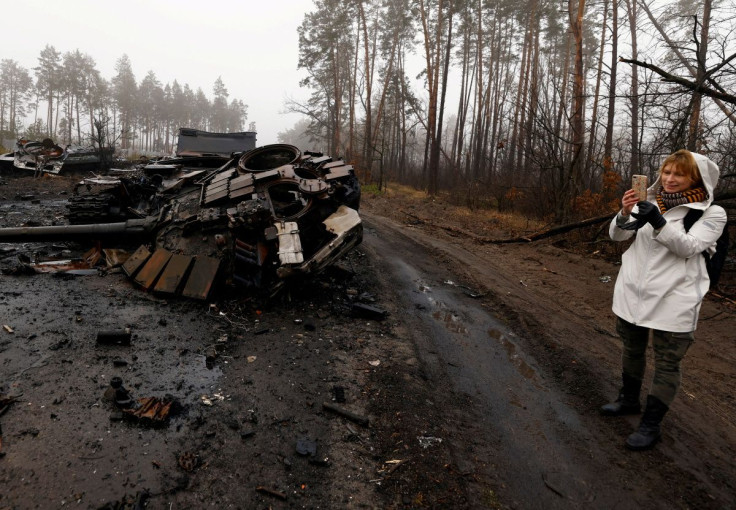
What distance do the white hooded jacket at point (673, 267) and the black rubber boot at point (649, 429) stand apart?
584 millimetres

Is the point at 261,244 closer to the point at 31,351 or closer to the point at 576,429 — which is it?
the point at 31,351

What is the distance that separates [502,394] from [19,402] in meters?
3.90

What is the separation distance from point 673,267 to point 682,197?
449 mm

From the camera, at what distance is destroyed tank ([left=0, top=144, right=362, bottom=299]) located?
5.18 meters

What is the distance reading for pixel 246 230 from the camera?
17.2 ft

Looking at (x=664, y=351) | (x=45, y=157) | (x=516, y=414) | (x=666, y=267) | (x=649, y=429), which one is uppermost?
(x=45, y=157)

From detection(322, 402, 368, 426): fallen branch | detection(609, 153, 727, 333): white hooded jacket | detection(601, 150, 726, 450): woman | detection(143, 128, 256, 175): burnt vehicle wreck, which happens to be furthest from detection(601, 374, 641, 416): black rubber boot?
detection(143, 128, 256, 175): burnt vehicle wreck

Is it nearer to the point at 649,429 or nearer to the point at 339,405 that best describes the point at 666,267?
the point at 649,429

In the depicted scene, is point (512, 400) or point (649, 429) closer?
point (649, 429)

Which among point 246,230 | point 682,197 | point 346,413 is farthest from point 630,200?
point 246,230

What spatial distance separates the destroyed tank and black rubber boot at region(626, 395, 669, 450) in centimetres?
356

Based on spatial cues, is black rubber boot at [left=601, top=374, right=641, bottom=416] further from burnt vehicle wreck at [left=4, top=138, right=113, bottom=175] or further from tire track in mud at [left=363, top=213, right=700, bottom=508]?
burnt vehicle wreck at [left=4, top=138, right=113, bottom=175]

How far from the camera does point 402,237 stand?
33.6 ft

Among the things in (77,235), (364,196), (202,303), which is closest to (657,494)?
(202,303)
